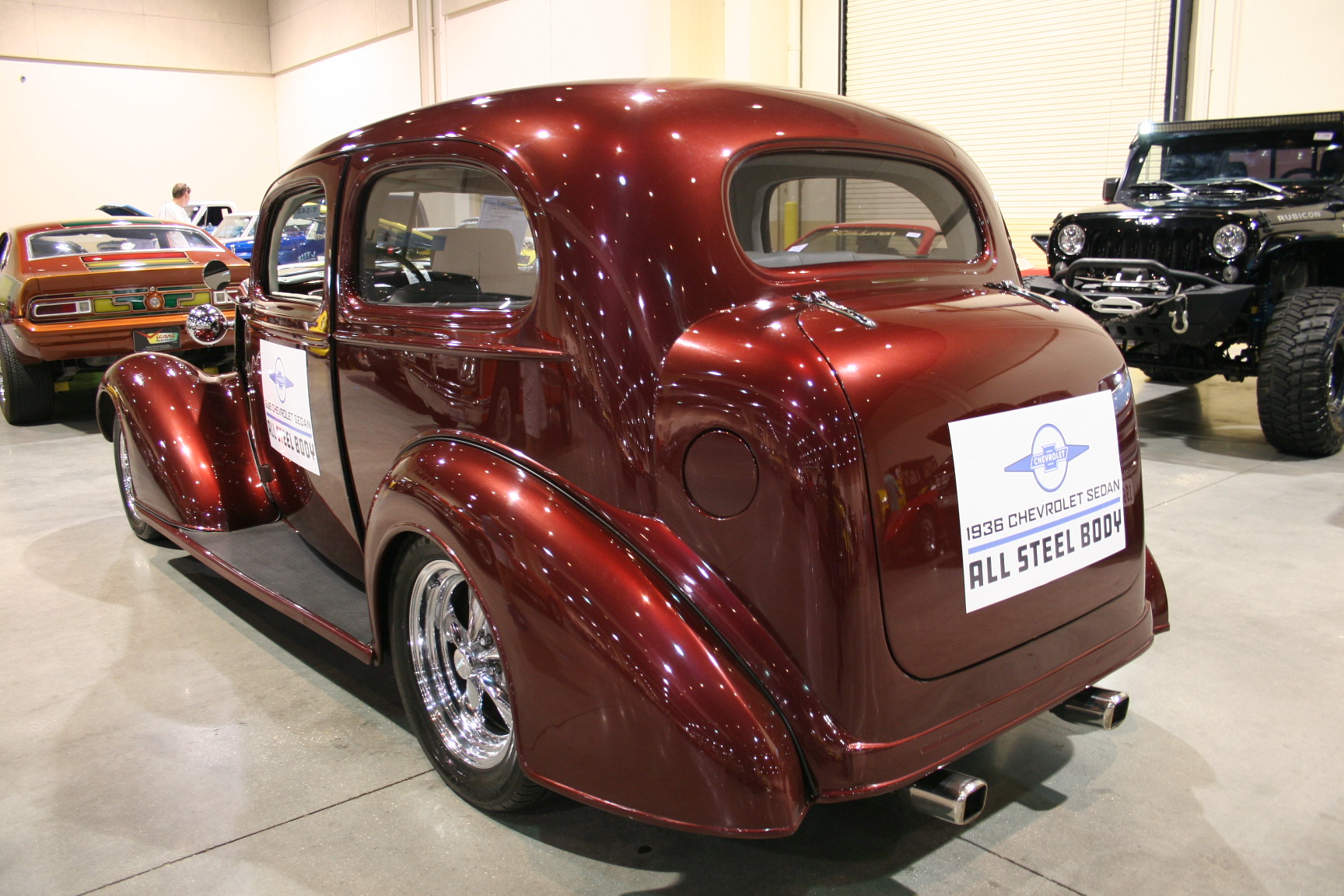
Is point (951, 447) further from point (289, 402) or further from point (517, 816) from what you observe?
point (289, 402)

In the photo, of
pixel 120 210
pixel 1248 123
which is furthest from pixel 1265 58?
pixel 120 210

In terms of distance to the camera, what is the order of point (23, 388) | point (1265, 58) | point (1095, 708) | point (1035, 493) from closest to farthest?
point (1035, 493) < point (1095, 708) < point (23, 388) < point (1265, 58)

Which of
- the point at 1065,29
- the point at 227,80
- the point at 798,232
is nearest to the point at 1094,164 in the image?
the point at 1065,29

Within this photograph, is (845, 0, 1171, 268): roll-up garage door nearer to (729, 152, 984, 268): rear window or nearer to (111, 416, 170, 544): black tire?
(729, 152, 984, 268): rear window

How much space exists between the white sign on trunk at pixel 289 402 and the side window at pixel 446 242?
1.46ft

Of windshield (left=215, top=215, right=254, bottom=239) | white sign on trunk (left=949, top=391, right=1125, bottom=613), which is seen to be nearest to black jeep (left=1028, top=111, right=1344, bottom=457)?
white sign on trunk (left=949, top=391, right=1125, bottom=613)

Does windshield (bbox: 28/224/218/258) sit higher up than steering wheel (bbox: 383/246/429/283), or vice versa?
windshield (bbox: 28/224/218/258)

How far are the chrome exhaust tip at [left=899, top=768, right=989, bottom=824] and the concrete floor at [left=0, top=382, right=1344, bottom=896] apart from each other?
10.5 inches

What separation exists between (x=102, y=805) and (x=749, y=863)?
1.53 metres

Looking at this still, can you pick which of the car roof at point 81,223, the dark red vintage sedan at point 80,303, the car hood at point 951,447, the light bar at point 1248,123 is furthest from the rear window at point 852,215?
the car roof at point 81,223

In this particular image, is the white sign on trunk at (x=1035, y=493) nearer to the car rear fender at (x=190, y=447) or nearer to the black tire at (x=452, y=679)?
the black tire at (x=452, y=679)

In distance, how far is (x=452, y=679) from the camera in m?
2.36

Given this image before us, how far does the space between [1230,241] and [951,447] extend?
189 inches

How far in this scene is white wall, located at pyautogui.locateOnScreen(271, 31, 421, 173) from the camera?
52.5 feet
